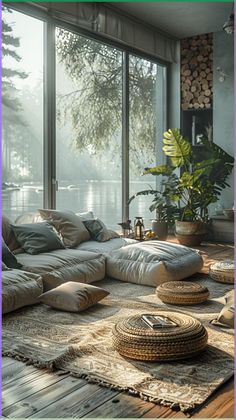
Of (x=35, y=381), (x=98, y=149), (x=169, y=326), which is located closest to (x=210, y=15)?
(x=98, y=149)

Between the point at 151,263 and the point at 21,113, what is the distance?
2100 millimetres

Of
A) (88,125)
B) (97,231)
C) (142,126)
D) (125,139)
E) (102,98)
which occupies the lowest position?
(97,231)

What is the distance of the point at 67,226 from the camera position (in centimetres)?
452

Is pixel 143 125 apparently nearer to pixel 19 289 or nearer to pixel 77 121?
pixel 77 121

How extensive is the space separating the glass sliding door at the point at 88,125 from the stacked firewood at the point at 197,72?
4.27 ft

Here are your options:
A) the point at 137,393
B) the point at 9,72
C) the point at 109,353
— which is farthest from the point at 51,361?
the point at 9,72

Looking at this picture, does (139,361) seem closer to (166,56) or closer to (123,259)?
(123,259)

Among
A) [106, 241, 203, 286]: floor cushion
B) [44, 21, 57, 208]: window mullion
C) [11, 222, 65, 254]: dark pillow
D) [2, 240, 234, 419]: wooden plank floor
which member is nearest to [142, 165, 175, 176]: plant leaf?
[44, 21, 57, 208]: window mullion

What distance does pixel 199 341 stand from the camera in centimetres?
238

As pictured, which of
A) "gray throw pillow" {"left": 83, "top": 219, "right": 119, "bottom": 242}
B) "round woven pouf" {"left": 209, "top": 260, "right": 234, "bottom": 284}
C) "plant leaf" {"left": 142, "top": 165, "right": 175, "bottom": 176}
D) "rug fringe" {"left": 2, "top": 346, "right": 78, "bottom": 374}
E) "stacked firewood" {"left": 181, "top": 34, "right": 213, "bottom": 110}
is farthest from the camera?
"stacked firewood" {"left": 181, "top": 34, "right": 213, "bottom": 110}

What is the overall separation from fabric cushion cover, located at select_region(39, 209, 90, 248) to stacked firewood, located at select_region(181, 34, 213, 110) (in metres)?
3.32

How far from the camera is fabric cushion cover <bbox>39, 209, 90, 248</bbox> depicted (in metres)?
4.47

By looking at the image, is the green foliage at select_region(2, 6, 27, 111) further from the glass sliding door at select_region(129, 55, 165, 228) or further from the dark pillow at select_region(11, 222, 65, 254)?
the glass sliding door at select_region(129, 55, 165, 228)

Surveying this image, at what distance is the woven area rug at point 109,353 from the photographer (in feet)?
6.79
